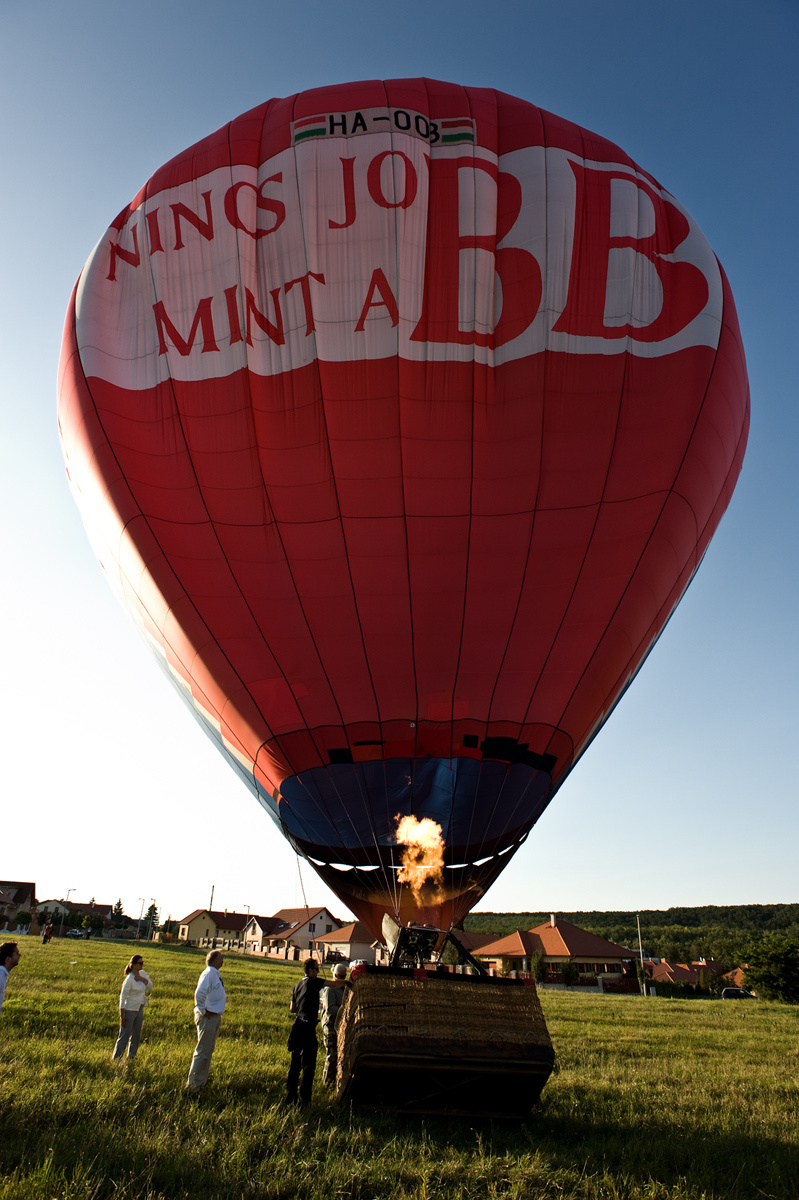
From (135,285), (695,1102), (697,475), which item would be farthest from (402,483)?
(695,1102)

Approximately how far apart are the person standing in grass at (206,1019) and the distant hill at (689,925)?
89849 millimetres

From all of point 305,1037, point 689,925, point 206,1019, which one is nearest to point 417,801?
point 305,1037

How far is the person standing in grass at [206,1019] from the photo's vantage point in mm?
5691

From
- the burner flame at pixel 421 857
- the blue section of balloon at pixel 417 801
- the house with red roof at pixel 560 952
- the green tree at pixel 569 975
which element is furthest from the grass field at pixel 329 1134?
the house with red roof at pixel 560 952

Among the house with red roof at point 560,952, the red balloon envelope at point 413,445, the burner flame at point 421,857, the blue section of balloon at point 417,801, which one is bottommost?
the house with red roof at point 560,952

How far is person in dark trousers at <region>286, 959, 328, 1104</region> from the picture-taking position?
5758mm

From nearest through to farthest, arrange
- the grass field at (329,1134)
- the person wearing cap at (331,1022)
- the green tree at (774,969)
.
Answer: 1. the grass field at (329,1134)
2. the person wearing cap at (331,1022)
3. the green tree at (774,969)

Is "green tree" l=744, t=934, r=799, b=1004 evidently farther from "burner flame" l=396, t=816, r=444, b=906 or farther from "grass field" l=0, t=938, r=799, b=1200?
"burner flame" l=396, t=816, r=444, b=906

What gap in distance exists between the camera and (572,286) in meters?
8.84

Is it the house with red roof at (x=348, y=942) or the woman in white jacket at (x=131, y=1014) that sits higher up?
the woman in white jacket at (x=131, y=1014)

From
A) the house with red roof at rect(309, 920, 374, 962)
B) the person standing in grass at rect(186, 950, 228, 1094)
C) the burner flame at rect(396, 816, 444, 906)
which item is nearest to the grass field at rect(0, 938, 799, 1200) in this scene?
the person standing in grass at rect(186, 950, 228, 1094)

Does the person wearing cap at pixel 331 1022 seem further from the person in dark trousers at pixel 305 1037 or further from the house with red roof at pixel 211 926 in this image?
the house with red roof at pixel 211 926

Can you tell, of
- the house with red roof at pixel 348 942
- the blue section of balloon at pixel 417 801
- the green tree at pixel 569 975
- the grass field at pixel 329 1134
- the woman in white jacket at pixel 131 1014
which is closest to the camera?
the grass field at pixel 329 1134

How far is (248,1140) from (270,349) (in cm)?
773
